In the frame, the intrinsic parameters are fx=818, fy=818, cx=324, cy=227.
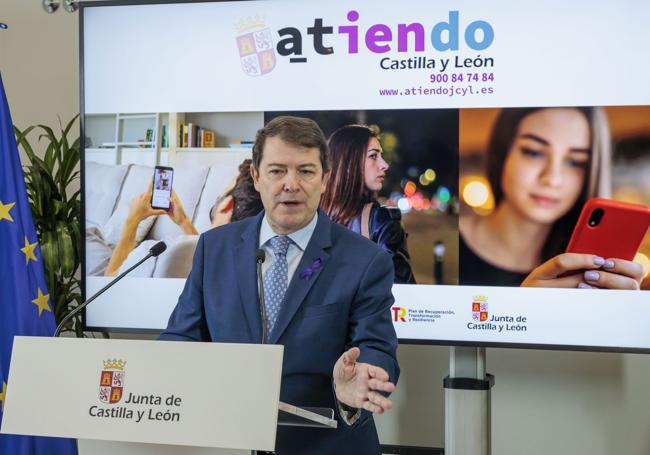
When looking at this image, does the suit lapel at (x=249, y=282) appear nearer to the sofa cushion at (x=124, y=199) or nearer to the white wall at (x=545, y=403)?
the sofa cushion at (x=124, y=199)

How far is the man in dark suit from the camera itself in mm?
2309

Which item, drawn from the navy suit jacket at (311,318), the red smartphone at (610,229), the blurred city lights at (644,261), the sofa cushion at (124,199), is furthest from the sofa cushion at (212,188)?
the blurred city lights at (644,261)

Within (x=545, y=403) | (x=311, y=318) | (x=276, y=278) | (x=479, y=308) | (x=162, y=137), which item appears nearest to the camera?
(x=311, y=318)

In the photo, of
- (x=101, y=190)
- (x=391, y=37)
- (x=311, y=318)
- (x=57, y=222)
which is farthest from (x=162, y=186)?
(x=311, y=318)

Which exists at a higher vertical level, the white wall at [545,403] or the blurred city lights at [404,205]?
the blurred city lights at [404,205]

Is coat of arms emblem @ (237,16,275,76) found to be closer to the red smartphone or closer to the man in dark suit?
the man in dark suit

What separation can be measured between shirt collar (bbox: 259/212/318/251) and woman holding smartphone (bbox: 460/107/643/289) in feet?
2.59

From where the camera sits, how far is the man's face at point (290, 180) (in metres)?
2.80

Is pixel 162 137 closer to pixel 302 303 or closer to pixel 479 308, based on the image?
pixel 302 303

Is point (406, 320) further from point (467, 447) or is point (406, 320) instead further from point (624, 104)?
point (624, 104)

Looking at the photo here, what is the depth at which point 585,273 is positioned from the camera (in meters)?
3.16

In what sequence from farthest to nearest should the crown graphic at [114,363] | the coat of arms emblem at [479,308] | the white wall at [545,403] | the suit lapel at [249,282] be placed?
the white wall at [545,403]
the coat of arms emblem at [479,308]
the suit lapel at [249,282]
the crown graphic at [114,363]

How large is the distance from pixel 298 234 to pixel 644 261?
1.37 meters

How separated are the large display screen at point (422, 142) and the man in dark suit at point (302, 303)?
69 centimetres
